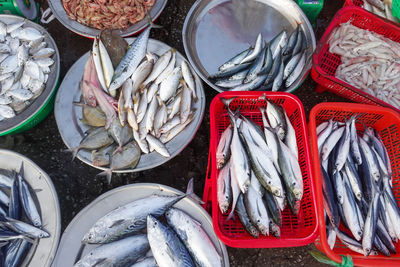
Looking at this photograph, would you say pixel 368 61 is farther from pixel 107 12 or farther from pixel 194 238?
pixel 107 12

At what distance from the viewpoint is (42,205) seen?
2357 millimetres

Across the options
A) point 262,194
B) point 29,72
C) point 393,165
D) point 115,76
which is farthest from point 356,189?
point 29,72

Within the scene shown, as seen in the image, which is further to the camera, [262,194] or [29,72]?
[29,72]

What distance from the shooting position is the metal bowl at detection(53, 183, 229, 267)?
7.26ft

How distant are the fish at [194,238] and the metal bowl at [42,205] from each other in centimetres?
91

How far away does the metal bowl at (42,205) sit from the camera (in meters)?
2.21

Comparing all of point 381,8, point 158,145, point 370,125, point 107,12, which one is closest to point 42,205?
point 158,145

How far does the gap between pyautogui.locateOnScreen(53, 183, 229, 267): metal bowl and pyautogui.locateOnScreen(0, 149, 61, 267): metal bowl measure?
93 millimetres

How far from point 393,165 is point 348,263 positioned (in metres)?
1.06

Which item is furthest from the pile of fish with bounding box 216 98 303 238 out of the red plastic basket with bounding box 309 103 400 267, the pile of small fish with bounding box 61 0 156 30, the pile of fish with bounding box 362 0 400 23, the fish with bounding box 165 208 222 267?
the pile of fish with bounding box 362 0 400 23

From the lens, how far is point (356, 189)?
7.62 ft

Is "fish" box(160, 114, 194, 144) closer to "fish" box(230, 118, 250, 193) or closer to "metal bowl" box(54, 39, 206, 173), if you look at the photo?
"metal bowl" box(54, 39, 206, 173)

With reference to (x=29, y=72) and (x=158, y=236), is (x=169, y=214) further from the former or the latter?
(x=29, y=72)

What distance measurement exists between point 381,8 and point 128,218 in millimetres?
3330
